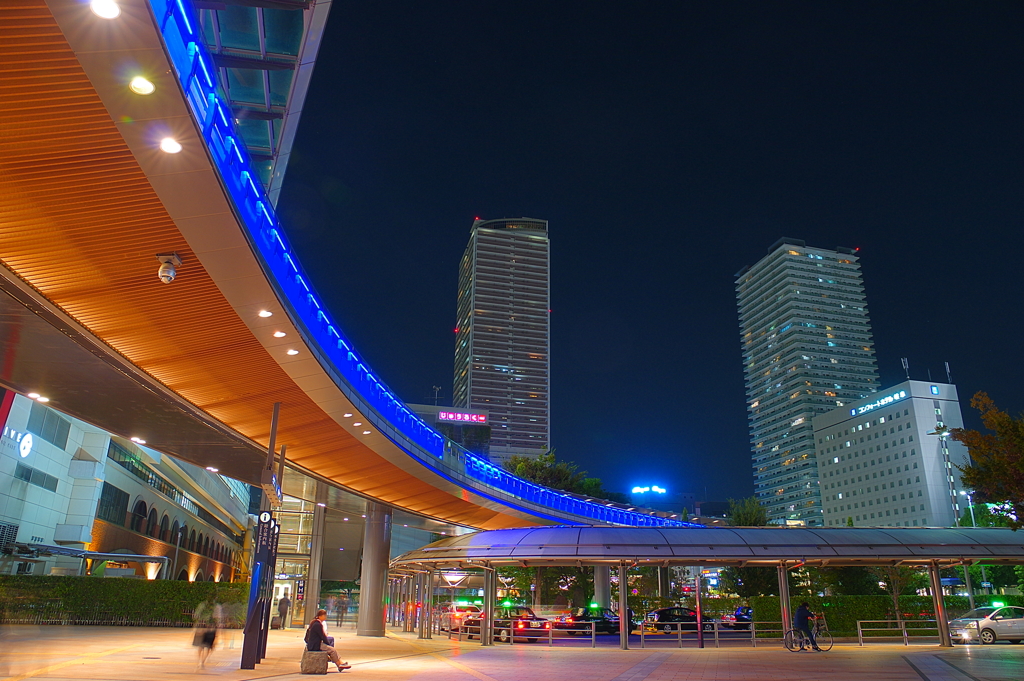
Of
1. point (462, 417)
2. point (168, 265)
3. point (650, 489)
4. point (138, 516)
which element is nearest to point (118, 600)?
point (138, 516)

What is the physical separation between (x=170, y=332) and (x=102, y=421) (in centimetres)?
815

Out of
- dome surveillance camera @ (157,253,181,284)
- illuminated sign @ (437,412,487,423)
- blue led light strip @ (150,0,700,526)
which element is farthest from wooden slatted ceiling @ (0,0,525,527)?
illuminated sign @ (437,412,487,423)

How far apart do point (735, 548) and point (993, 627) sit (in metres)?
13.3

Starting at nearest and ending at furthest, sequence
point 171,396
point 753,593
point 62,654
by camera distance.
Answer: point 171,396
point 62,654
point 753,593

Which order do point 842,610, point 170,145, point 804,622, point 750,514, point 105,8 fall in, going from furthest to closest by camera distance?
1. point 750,514
2. point 842,610
3. point 804,622
4. point 170,145
5. point 105,8

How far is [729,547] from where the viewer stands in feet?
81.4

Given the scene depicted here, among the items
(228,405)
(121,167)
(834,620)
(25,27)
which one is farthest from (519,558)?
(25,27)

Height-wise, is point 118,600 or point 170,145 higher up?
point 170,145

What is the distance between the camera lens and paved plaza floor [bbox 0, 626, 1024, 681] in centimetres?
1546

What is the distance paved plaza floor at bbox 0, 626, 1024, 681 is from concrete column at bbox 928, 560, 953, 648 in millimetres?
703

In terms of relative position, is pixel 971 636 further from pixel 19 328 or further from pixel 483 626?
pixel 19 328

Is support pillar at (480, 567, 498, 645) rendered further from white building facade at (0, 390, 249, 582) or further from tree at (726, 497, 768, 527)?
tree at (726, 497, 768, 527)

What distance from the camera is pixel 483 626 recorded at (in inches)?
1072

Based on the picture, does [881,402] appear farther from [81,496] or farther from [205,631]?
[205,631]
